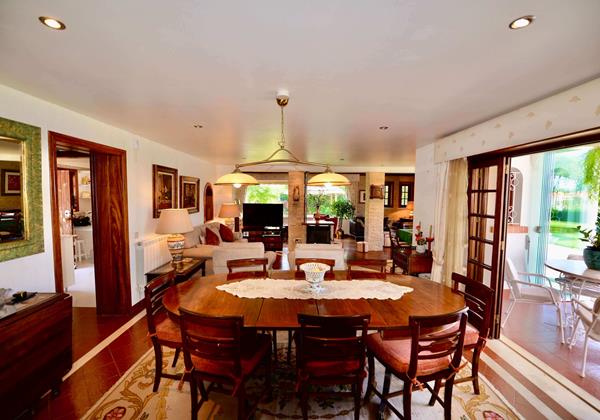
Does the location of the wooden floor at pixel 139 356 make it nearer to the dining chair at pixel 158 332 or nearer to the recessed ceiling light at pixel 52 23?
the dining chair at pixel 158 332

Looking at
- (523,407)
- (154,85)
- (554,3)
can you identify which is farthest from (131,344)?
(554,3)

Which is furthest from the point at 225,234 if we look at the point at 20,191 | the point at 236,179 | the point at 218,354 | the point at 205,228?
the point at 218,354

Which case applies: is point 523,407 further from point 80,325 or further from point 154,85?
point 80,325

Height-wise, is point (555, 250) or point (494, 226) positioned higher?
point (494, 226)

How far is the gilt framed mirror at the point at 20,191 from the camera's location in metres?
2.29

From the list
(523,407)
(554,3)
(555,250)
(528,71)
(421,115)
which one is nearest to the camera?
(554,3)

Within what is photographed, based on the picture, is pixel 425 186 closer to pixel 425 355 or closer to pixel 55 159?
pixel 425 355

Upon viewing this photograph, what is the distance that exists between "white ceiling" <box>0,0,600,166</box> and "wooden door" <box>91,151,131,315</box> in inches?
32.6

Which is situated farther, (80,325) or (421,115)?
(80,325)

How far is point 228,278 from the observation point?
274 cm

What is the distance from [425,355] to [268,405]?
1.21m

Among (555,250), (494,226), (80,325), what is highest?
(494,226)

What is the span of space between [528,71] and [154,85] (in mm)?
2623

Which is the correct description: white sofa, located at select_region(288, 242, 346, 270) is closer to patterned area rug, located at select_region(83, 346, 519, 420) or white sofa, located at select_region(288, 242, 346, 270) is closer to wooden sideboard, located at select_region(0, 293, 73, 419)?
patterned area rug, located at select_region(83, 346, 519, 420)
